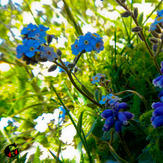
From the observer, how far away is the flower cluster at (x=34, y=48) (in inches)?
50.9

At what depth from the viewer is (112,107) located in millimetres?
1138

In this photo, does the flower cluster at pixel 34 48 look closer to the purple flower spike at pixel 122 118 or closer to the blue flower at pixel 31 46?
the blue flower at pixel 31 46

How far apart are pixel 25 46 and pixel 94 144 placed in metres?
0.77

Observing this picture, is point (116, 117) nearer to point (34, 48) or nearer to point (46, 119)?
point (34, 48)

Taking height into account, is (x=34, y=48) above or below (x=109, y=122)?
above

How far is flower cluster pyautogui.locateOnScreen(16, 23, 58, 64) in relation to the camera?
1292 mm

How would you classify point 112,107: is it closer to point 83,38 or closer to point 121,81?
point 83,38

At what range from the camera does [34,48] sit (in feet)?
4.26

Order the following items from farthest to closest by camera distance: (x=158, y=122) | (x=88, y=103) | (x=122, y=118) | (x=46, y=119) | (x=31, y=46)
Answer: (x=46, y=119)
(x=88, y=103)
(x=31, y=46)
(x=122, y=118)
(x=158, y=122)

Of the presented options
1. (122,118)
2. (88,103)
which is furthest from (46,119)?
(122,118)

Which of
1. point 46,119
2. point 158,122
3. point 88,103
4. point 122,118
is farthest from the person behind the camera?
point 46,119

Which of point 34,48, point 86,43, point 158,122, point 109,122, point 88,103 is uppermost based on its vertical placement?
point 34,48

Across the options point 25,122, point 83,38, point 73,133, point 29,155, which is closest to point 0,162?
point 29,155

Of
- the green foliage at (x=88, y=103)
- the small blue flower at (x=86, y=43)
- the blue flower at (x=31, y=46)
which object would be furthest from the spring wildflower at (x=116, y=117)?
the blue flower at (x=31, y=46)
